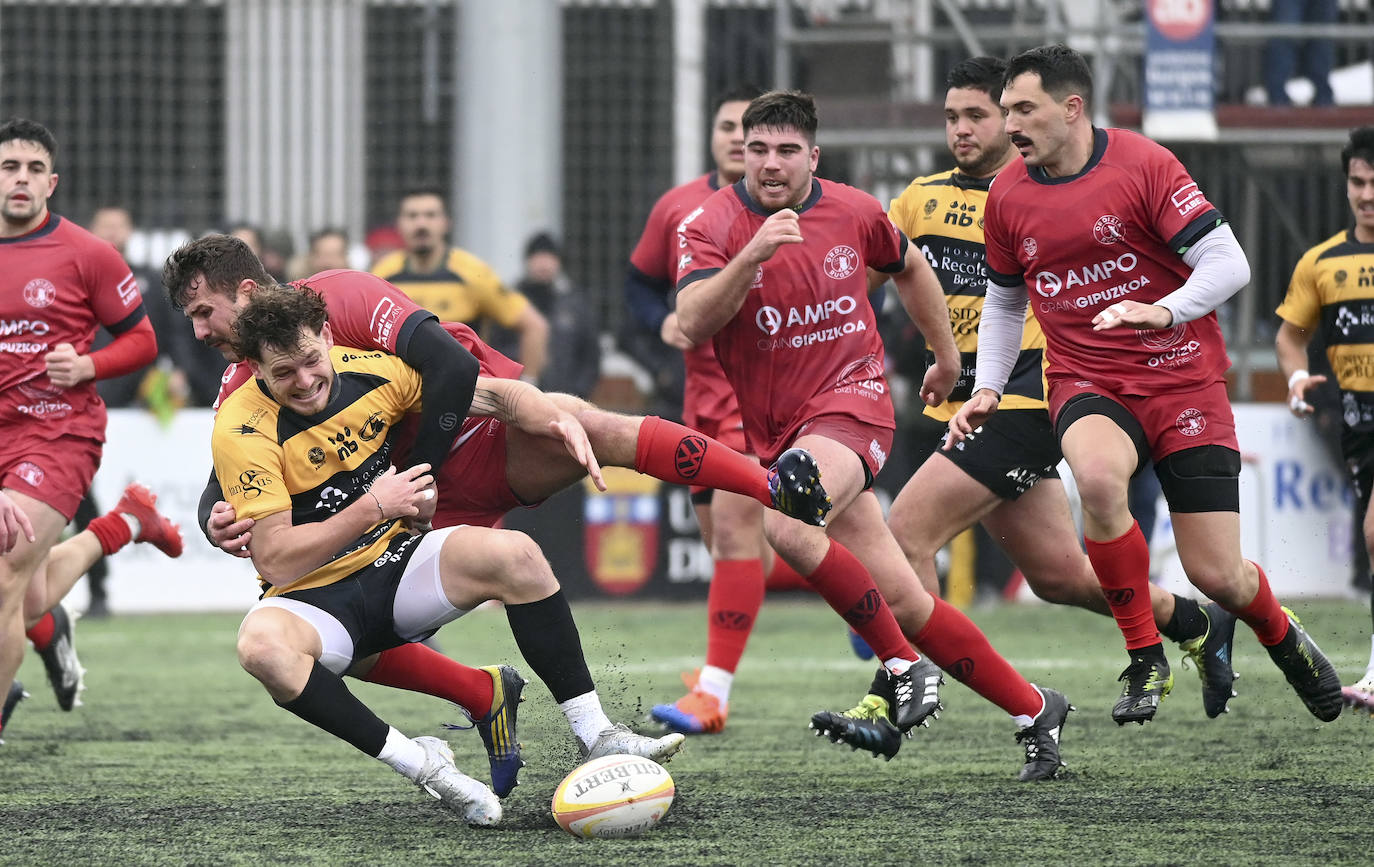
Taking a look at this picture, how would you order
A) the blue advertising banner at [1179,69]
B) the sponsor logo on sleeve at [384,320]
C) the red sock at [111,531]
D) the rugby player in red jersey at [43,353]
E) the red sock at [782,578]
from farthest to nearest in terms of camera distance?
the blue advertising banner at [1179,69] → the red sock at [782,578] → the red sock at [111,531] → the rugby player in red jersey at [43,353] → the sponsor logo on sleeve at [384,320]

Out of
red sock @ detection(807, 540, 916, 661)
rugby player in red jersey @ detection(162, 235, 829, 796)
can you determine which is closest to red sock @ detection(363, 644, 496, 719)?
rugby player in red jersey @ detection(162, 235, 829, 796)

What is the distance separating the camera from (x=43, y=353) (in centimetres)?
640

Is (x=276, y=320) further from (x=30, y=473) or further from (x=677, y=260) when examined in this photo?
(x=677, y=260)

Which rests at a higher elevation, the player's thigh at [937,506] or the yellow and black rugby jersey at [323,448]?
the yellow and black rugby jersey at [323,448]

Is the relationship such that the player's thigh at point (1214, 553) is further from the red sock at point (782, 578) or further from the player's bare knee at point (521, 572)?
the red sock at point (782, 578)

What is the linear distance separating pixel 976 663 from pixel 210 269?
2.59m

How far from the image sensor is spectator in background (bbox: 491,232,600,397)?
1208 centimetres

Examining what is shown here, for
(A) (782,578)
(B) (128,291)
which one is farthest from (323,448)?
(A) (782,578)

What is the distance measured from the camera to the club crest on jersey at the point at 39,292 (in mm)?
6340

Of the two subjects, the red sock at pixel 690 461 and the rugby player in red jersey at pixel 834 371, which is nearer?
the red sock at pixel 690 461

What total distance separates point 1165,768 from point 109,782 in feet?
10.7

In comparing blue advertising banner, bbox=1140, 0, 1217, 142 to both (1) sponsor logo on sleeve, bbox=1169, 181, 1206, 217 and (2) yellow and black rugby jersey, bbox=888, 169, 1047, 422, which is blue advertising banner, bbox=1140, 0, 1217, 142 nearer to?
(2) yellow and black rugby jersey, bbox=888, 169, 1047, 422

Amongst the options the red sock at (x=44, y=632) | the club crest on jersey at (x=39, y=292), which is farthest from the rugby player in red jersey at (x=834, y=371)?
the red sock at (x=44, y=632)

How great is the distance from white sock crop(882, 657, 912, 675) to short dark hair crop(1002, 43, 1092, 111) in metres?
1.76
